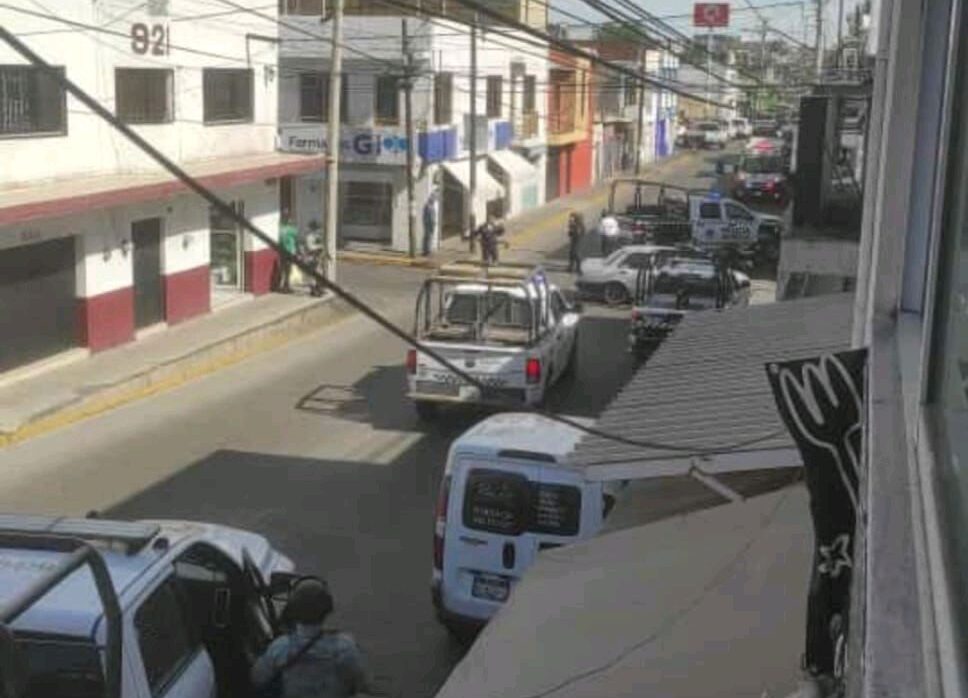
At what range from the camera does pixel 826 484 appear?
12.2ft

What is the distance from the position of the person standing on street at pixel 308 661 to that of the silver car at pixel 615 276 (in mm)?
21814

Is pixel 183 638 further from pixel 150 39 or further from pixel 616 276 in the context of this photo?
pixel 616 276

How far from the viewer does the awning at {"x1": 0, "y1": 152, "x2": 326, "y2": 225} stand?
1820cm

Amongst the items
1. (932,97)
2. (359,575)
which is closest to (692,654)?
(932,97)

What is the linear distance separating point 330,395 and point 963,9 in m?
16.9

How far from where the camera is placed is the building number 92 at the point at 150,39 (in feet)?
72.4

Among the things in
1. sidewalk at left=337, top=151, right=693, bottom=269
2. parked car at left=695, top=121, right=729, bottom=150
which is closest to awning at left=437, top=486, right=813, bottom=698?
sidewalk at left=337, top=151, right=693, bottom=269

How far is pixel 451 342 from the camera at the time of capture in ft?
59.1

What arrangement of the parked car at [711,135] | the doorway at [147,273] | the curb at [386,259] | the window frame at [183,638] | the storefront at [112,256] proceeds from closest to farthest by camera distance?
the window frame at [183,638] < the storefront at [112,256] < the doorway at [147,273] < the curb at [386,259] < the parked car at [711,135]

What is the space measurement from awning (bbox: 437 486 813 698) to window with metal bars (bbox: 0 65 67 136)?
542 inches

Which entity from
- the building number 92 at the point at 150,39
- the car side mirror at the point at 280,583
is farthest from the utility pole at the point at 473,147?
the car side mirror at the point at 280,583

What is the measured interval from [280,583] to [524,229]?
36.7m

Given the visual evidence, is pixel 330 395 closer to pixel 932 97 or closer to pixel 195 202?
pixel 195 202

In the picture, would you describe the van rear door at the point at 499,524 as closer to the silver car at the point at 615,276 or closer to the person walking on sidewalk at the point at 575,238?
the silver car at the point at 615,276
